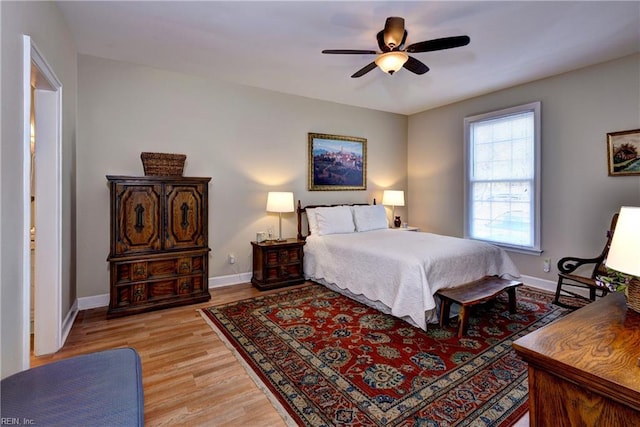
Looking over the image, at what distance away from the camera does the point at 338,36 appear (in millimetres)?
2824

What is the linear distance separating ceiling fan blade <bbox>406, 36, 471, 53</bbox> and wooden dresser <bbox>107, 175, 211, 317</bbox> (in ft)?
8.26

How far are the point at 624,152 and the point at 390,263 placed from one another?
9.23ft

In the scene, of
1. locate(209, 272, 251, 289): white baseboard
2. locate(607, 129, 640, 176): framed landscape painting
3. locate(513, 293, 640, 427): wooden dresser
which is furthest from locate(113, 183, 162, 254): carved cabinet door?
locate(607, 129, 640, 176): framed landscape painting

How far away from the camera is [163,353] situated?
2.41m

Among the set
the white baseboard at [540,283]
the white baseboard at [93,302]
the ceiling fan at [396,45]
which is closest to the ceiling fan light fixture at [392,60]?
the ceiling fan at [396,45]

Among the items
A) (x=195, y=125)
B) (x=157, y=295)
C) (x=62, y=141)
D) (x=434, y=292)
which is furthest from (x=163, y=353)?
(x=195, y=125)

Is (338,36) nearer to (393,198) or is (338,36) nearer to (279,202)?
(279,202)

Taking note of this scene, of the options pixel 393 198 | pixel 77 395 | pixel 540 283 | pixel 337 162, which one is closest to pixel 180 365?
pixel 77 395

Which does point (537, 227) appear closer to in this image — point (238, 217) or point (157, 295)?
point (238, 217)

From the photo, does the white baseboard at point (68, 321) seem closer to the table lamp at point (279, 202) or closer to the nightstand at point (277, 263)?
the nightstand at point (277, 263)

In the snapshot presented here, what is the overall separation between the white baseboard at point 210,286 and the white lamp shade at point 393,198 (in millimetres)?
2601

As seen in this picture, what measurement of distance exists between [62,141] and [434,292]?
3449mm

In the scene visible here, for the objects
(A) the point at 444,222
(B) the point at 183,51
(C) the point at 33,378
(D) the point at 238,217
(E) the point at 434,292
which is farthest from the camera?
(A) the point at 444,222

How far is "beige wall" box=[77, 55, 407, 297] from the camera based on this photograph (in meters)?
3.33
